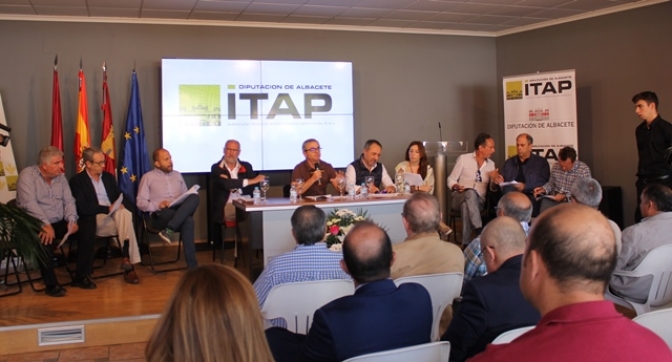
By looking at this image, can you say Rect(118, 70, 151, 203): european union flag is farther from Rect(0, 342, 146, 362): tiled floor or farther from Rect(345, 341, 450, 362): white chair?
Rect(345, 341, 450, 362): white chair

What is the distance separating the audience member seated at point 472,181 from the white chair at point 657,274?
11.7 feet

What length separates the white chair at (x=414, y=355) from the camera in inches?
79.5

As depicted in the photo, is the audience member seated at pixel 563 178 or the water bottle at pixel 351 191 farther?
the audience member seated at pixel 563 178

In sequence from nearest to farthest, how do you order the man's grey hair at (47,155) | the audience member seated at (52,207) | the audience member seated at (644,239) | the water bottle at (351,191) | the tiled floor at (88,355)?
the audience member seated at (644,239)
the tiled floor at (88,355)
the audience member seated at (52,207)
the man's grey hair at (47,155)
the water bottle at (351,191)

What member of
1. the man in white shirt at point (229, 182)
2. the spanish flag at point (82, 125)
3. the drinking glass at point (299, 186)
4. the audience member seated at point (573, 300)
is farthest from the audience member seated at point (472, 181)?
the audience member seated at point (573, 300)

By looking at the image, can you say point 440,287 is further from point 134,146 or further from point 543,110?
point 543,110

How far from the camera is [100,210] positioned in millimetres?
6145

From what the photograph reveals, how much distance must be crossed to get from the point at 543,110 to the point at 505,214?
4.85 m

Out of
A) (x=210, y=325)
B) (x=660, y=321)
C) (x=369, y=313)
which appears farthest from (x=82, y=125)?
(x=210, y=325)

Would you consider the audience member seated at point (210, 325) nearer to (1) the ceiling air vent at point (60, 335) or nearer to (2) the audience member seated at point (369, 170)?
(1) the ceiling air vent at point (60, 335)

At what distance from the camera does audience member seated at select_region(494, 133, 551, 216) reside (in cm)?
756

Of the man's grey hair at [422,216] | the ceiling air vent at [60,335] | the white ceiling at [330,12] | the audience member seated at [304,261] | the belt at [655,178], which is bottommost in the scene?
the ceiling air vent at [60,335]

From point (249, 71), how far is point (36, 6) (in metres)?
2.39

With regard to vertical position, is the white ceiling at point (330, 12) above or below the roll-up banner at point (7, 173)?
above
